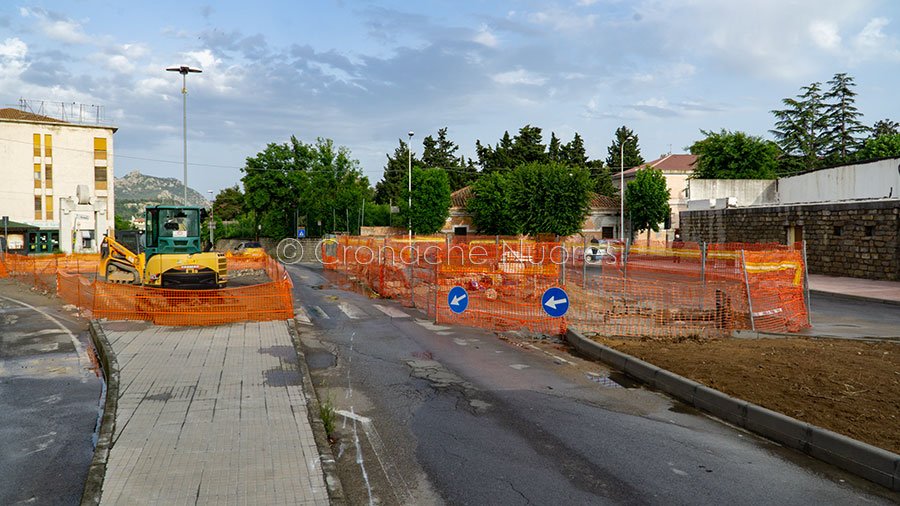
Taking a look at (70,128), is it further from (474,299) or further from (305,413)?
(305,413)

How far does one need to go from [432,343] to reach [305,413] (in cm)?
534

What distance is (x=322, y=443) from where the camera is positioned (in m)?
Result: 6.31

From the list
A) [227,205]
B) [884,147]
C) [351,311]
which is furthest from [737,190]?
[227,205]

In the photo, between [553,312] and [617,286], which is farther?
[617,286]

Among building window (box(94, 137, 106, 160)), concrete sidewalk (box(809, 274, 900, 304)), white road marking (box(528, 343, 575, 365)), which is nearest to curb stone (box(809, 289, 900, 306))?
concrete sidewalk (box(809, 274, 900, 304))

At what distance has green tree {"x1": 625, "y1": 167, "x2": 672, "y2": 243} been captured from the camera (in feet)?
202

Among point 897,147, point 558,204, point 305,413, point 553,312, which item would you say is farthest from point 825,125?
point 305,413

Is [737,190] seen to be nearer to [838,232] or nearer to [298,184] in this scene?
[838,232]

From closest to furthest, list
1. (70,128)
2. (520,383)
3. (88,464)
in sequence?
(88,464) < (520,383) < (70,128)

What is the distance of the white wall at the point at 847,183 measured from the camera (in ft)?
105

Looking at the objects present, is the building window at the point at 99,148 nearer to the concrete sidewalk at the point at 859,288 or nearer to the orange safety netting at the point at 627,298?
the orange safety netting at the point at 627,298

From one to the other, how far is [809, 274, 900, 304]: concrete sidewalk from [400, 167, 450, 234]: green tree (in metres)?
34.1

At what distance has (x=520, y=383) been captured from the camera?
9.31m

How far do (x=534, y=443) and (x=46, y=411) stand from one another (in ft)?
20.1
